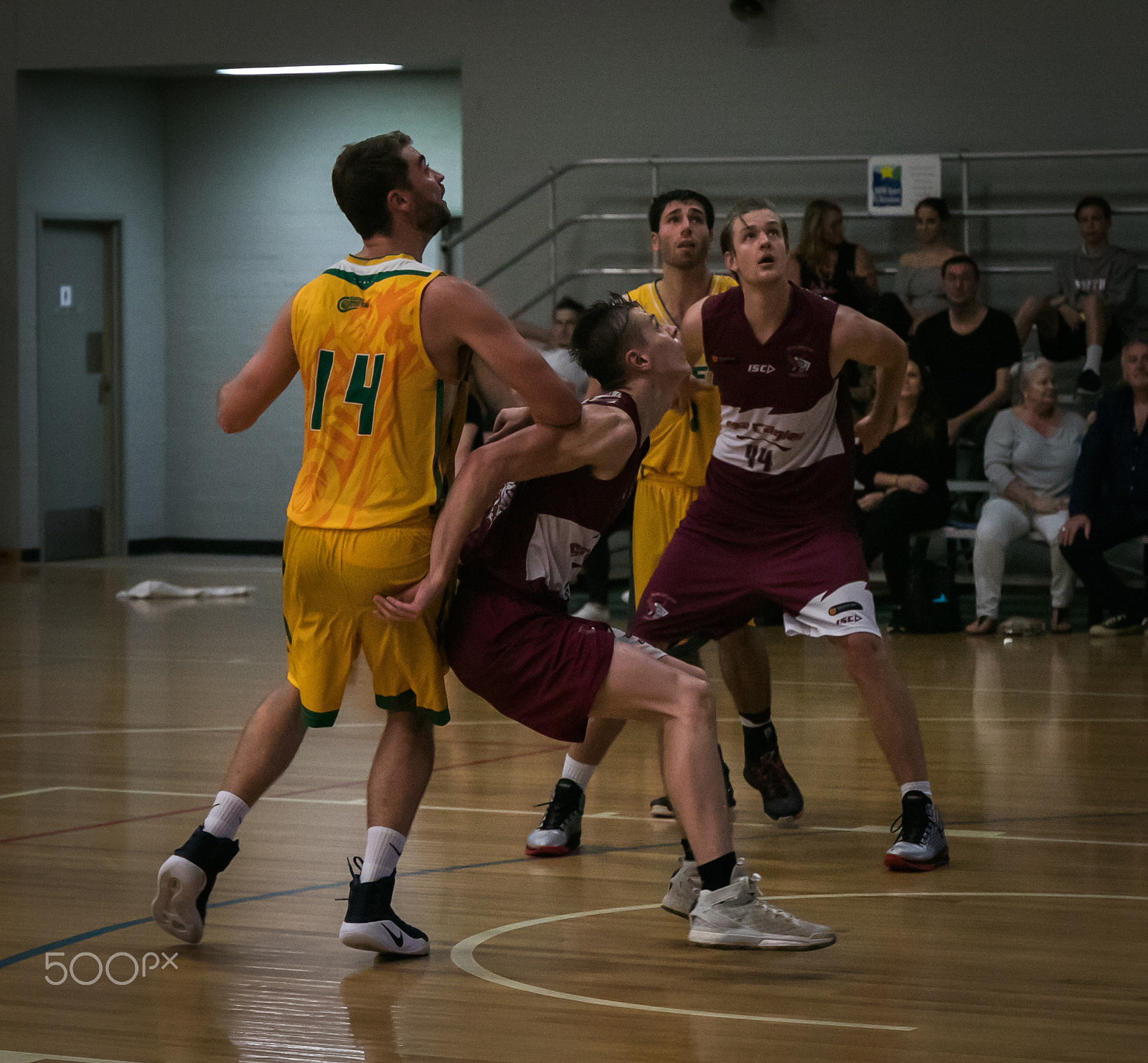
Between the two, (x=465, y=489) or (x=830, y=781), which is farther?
(x=830, y=781)

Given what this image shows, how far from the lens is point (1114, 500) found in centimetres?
886

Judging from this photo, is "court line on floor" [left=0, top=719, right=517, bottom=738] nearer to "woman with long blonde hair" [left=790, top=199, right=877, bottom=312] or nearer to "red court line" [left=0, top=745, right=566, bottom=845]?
"red court line" [left=0, top=745, right=566, bottom=845]

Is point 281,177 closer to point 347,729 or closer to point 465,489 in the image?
point 347,729

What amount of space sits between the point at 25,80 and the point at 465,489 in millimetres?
11021

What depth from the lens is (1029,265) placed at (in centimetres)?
1097

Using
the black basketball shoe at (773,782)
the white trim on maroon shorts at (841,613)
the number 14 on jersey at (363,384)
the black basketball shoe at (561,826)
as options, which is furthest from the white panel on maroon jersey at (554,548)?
the black basketball shoe at (773,782)

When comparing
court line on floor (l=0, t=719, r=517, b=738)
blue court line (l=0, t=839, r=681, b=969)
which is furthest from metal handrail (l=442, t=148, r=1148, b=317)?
blue court line (l=0, t=839, r=681, b=969)

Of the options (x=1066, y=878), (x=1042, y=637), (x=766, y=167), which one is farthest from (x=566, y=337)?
(x=1066, y=878)

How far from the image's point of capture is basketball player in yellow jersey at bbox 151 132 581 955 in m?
3.35

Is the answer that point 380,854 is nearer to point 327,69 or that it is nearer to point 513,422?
A: point 513,422

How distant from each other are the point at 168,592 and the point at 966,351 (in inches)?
198

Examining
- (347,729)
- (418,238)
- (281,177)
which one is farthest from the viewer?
(281,177)

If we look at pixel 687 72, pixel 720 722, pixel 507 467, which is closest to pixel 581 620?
pixel 507 467

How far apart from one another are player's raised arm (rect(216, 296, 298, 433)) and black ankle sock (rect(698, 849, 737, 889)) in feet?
4.01
